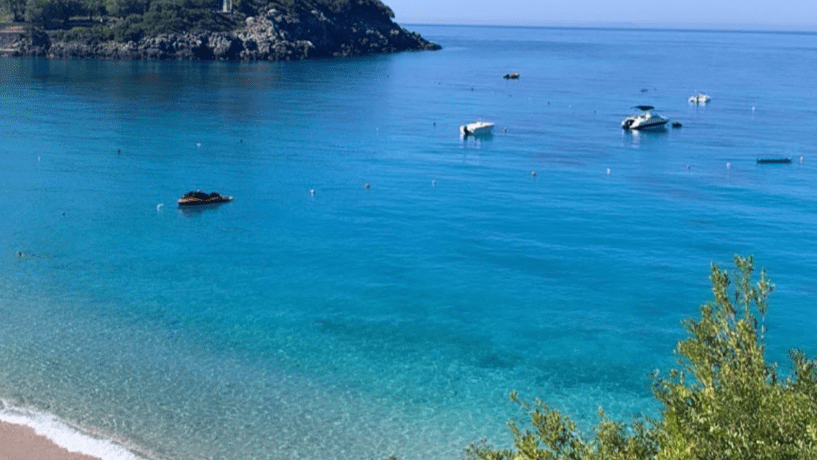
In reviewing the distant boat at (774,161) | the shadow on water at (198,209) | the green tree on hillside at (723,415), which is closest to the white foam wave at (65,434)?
the green tree on hillside at (723,415)

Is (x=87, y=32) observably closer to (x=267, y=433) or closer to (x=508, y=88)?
(x=508, y=88)

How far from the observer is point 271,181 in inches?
2968

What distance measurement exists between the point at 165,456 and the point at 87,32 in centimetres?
18206

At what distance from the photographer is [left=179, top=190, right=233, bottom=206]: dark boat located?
65.8 meters

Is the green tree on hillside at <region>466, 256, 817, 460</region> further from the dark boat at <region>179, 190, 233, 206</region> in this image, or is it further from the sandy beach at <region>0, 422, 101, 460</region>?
A: the dark boat at <region>179, 190, 233, 206</region>

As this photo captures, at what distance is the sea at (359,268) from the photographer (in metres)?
34.7

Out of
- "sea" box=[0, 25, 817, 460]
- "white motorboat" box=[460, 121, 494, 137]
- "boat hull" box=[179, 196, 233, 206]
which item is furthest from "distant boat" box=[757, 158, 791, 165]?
"boat hull" box=[179, 196, 233, 206]

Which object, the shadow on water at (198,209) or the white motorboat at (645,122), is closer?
the shadow on water at (198,209)

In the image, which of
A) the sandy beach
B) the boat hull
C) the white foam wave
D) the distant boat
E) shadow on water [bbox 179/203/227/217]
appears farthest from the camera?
the distant boat

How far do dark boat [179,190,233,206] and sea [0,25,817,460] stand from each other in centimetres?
96

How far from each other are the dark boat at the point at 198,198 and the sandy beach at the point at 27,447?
35254mm

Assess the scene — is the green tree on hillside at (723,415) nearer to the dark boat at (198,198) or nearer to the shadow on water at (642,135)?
the dark boat at (198,198)

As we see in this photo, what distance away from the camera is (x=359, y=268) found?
2080 inches

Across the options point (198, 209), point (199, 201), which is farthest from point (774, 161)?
point (198, 209)
